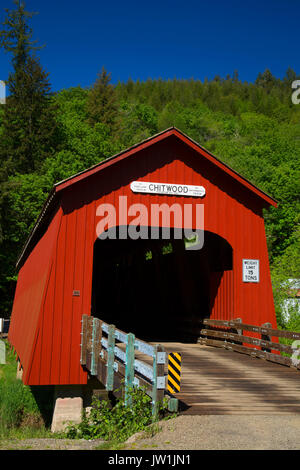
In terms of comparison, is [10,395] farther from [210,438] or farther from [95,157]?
[95,157]

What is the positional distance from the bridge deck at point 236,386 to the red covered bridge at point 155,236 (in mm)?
2007

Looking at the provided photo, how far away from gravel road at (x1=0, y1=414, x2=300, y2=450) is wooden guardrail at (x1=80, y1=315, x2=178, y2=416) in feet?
1.68

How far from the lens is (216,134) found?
5966 centimetres

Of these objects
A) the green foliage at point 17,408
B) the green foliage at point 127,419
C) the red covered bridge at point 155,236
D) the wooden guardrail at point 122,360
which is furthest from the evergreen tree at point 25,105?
the green foliage at point 127,419

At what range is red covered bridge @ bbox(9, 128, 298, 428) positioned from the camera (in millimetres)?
10297

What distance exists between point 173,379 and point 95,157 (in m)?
32.5

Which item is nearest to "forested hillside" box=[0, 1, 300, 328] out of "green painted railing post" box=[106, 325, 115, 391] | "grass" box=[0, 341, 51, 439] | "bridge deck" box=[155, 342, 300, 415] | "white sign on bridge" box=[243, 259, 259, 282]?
"white sign on bridge" box=[243, 259, 259, 282]

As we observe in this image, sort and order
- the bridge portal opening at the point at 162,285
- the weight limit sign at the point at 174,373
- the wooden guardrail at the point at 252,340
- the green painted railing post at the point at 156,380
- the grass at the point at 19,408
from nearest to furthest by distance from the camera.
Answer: the green painted railing post at the point at 156,380, the weight limit sign at the point at 174,373, the wooden guardrail at the point at 252,340, the grass at the point at 19,408, the bridge portal opening at the point at 162,285

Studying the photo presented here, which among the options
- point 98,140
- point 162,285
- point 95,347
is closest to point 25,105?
point 98,140

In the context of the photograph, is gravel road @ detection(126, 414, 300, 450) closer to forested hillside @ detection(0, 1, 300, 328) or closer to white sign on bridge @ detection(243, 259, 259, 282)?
white sign on bridge @ detection(243, 259, 259, 282)

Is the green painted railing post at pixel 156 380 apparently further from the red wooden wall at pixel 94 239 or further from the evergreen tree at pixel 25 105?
the evergreen tree at pixel 25 105

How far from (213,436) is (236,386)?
2965 mm

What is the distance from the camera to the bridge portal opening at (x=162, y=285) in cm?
1471
